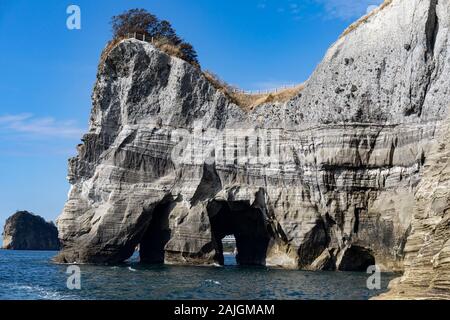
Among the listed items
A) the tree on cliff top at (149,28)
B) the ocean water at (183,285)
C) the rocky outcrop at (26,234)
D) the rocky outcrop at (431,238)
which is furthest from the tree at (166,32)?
the rocky outcrop at (26,234)

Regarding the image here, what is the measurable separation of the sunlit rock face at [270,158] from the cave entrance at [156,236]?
135 mm

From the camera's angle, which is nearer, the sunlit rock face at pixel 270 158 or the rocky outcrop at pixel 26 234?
the sunlit rock face at pixel 270 158

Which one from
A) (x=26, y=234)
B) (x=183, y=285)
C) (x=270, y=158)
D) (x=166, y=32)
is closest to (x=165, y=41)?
(x=166, y=32)

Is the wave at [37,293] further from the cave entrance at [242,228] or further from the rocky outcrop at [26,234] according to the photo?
the rocky outcrop at [26,234]

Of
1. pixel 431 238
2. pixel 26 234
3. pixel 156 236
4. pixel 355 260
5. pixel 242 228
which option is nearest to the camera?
pixel 431 238

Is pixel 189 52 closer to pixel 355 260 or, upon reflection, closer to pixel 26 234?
pixel 355 260

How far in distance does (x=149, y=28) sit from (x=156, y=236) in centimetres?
1846

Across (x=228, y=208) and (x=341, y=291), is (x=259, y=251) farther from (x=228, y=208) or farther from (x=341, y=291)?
(x=341, y=291)

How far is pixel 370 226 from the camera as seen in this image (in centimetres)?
4547

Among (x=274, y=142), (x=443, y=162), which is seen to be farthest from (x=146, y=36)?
(x=443, y=162)

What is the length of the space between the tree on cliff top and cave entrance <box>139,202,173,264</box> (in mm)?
13740

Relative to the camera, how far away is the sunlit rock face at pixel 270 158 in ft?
145

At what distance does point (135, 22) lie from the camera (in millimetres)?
59594

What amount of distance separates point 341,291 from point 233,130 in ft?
78.6
